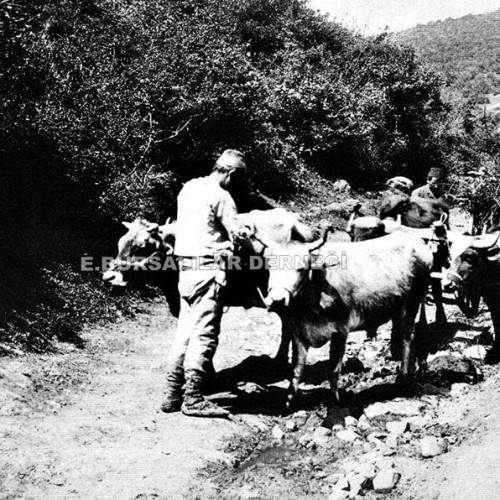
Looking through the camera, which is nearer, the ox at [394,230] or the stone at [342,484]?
the stone at [342,484]

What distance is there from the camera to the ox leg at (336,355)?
628 centimetres

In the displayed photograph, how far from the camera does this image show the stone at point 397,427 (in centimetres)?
579

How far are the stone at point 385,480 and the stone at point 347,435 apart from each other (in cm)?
99

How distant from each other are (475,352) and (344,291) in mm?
Answer: 2655

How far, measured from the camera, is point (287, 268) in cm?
575

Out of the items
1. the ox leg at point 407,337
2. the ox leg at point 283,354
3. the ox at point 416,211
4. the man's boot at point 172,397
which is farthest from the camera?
the ox at point 416,211

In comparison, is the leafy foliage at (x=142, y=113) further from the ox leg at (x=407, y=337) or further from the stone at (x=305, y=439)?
the ox leg at (x=407, y=337)

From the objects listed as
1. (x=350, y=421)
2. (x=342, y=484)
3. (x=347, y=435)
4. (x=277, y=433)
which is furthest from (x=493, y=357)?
(x=342, y=484)

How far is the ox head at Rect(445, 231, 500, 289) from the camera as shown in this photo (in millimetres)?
7121

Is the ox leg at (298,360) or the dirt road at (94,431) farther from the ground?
the ox leg at (298,360)

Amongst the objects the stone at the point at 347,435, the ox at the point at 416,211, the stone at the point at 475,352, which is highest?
the ox at the point at 416,211

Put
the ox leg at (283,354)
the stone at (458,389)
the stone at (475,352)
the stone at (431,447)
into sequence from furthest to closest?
the stone at (475,352)
the ox leg at (283,354)
the stone at (458,389)
the stone at (431,447)

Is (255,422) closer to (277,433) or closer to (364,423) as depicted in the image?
(277,433)

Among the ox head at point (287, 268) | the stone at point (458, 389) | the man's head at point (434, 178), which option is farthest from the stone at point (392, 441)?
the man's head at point (434, 178)
